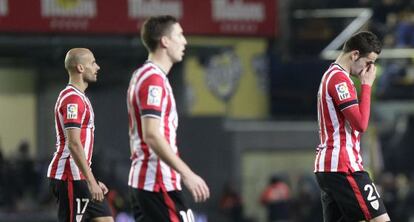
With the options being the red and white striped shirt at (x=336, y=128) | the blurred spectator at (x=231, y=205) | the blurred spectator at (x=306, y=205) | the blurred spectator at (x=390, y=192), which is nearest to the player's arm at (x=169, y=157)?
the red and white striped shirt at (x=336, y=128)

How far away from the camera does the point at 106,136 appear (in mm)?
27156

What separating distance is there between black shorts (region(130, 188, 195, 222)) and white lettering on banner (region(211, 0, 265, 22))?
1791cm

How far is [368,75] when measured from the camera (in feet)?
30.7

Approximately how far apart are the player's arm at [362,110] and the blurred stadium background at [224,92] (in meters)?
12.7

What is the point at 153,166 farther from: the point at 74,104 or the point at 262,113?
the point at 262,113

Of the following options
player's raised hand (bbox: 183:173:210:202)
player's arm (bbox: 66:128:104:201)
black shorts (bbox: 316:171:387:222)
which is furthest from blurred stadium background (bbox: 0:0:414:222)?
player's raised hand (bbox: 183:173:210:202)

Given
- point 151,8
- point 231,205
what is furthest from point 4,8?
point 231,205

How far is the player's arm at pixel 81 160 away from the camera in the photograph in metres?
9.87

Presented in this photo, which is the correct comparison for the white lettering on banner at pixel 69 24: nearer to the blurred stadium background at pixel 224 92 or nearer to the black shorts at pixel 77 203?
the blurred stadium background at pixel 224 92

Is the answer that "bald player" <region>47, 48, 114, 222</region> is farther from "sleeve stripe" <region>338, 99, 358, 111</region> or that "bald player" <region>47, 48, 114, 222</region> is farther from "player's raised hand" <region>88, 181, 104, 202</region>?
"sleeve stripe" <region>338, 99, 358, 111</region>

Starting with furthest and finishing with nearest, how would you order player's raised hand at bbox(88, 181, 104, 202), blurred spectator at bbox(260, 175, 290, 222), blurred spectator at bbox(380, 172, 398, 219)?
blurred spectator at bbox(260, 175, 290, 222) → blurred spectator at bbox(380, 172, 398, 219) → player's raised hand at bbox(88, 181, 104, 202)

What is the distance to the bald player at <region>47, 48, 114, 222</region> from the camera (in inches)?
408

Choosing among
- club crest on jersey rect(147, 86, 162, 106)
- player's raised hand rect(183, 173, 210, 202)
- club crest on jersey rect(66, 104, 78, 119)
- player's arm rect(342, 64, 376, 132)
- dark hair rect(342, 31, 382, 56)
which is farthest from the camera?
club crest on jersey rect(66, 104, 78, 119)

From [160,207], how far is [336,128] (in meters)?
2.07
